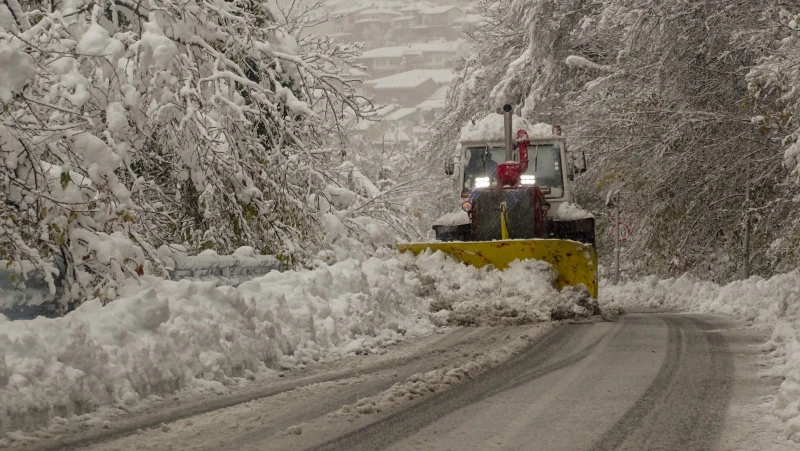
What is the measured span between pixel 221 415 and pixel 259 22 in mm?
6257

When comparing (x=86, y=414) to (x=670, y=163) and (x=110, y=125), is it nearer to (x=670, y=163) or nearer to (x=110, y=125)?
(x=110, y=125)

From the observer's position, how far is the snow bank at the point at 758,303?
526cm

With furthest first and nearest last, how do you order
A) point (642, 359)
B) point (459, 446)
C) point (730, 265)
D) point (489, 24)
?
point (489, 24), point (730, 265), point (642, 359), point (459, 446)

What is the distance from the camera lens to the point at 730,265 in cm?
1812

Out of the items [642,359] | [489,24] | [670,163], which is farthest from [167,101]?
[489,24]

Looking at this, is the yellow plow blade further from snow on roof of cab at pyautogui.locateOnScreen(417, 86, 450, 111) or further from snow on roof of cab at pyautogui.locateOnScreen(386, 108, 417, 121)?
snow on roof of cab at pyautogui.locateOnScreen(386, 108, 417, 121)

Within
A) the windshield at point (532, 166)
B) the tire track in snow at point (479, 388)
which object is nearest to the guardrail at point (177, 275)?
the tire track in snow at point (479, 388)

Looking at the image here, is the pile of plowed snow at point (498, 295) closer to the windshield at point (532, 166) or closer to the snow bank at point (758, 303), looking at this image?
the snow bank at point (758, 303)

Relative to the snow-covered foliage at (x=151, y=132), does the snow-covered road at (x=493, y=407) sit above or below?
below

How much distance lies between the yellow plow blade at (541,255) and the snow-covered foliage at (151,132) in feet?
6.66

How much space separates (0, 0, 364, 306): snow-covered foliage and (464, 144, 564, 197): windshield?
10.6 ft

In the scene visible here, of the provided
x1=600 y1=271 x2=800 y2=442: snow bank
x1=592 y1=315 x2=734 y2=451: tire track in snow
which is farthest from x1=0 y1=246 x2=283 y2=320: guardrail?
x1=600 y1=271 x2=800 y2=442: snow bank

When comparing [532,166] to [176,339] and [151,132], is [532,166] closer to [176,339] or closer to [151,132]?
[151,132]

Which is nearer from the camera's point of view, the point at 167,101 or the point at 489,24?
the point at 167,101
